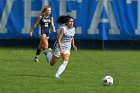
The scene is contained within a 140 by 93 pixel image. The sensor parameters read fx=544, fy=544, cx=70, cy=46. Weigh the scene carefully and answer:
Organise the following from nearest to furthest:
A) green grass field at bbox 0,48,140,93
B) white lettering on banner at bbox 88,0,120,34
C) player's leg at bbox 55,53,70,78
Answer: green grass field at bbox 0,48,140,93, player's leg at bbox 55,53,70,78, white lettering on banner at bbox 88,0,120,34

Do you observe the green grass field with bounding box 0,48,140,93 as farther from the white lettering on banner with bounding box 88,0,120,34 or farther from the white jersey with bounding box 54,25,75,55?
the white lettering on banner with bounding box 88,0,120,34

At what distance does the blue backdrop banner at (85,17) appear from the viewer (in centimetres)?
2783

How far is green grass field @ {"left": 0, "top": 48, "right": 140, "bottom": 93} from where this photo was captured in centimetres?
1331

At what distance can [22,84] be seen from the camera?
14.0 metres

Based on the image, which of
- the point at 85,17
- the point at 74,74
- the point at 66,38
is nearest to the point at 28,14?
the point at 85,17

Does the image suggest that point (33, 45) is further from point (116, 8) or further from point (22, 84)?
point (22, 84)

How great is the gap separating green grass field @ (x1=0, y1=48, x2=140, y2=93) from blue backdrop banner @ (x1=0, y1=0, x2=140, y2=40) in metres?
3.08

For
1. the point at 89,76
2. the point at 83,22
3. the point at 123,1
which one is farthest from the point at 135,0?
the point at 89,76

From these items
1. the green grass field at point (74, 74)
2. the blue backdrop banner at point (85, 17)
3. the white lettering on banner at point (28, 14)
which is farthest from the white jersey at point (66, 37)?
the white lettering on banner at point (28, 14)

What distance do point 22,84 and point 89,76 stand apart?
2.81m

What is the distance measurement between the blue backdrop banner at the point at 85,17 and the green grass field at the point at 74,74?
10.1 feet

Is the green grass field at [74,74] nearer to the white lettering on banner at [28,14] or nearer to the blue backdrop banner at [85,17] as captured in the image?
the blue backdrop banner at [85,17]

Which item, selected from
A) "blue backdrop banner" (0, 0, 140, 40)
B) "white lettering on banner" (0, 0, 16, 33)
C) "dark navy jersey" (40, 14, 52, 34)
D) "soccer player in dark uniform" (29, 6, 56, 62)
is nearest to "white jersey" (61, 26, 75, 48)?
"soccer player in dark uniform" (29, 6, 56, 62)

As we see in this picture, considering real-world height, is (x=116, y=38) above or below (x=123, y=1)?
below
